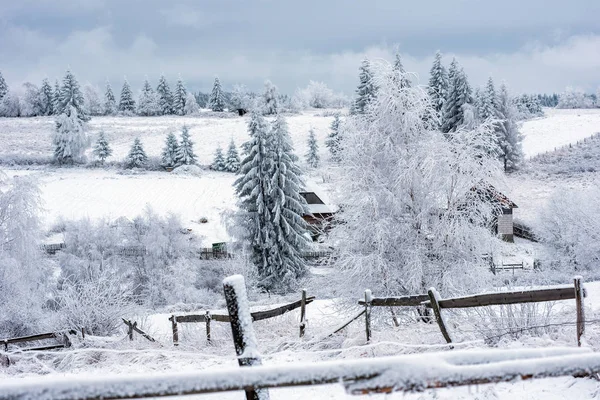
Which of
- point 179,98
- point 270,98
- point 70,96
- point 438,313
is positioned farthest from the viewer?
point 179,98

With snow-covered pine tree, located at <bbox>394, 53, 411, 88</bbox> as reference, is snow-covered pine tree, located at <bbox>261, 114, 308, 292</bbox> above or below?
below

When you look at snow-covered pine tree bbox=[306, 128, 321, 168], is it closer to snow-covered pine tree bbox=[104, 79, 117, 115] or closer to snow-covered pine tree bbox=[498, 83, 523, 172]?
snow-covered pine tree bbox=[498, 83, 523, 172]

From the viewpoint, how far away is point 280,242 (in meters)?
30.4

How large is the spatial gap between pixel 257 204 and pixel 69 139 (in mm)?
A: 35624

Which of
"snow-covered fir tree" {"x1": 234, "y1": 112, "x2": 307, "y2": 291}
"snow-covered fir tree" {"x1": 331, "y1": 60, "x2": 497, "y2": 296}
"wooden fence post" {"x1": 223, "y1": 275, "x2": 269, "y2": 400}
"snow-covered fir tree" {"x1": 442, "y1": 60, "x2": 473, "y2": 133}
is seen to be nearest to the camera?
"wooden fence post" {"x1": 223, "y1": 275, "x2": 269, "y2": 400}

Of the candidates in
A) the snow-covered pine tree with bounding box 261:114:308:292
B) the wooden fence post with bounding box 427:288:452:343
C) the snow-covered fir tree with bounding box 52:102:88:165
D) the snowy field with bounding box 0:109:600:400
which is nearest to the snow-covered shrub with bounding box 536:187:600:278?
the snowy field with bounding box 0:109:600:400

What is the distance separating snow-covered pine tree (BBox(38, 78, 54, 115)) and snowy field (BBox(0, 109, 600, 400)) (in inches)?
236

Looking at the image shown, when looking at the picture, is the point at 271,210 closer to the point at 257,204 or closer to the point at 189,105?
the point at 257,204

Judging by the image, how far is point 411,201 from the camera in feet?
45.2

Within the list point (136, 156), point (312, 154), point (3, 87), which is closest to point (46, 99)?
point (3, 87)

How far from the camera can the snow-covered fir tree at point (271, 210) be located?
3017 centimetres

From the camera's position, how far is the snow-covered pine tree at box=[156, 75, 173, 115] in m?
87.6

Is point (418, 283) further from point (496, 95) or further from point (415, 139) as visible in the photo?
point (496, 95)

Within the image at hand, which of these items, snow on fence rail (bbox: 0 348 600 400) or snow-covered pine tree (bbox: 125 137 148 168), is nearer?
snow on fence rail (bbox: 0 348 600 400)
